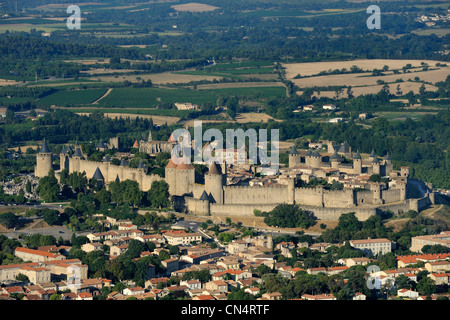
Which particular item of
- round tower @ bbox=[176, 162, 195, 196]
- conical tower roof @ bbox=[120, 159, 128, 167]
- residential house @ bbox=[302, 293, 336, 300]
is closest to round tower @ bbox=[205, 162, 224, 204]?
round tower @ bbox=[176, 162, 195, 196]

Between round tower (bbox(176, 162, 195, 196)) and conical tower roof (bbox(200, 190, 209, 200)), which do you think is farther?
round tower (bbox(176, 162, 195, 196))

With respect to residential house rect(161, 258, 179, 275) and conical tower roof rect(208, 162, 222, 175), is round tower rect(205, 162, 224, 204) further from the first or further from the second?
residential house rect(161, 258, 179, 275)

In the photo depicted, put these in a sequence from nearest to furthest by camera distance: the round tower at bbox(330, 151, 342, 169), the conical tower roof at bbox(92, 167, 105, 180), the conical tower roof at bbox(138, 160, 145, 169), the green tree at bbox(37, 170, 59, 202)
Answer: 1. the green tree at bbox(37, 170, 59, 202)
2. the conical tower roof at bbox(138, 160, 145, 169)
3. the conical tower roof at bbox(92, 167, 105, 180)
4. the round tower at bbox(330, 151, 342, 169)

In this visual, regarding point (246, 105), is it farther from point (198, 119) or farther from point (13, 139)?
point (13, 139)

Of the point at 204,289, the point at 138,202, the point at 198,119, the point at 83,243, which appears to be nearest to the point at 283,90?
the point at 198,119

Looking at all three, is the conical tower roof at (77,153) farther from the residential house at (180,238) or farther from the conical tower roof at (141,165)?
the residential house at (180,238)

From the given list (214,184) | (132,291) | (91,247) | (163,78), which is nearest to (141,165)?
(214,184)
